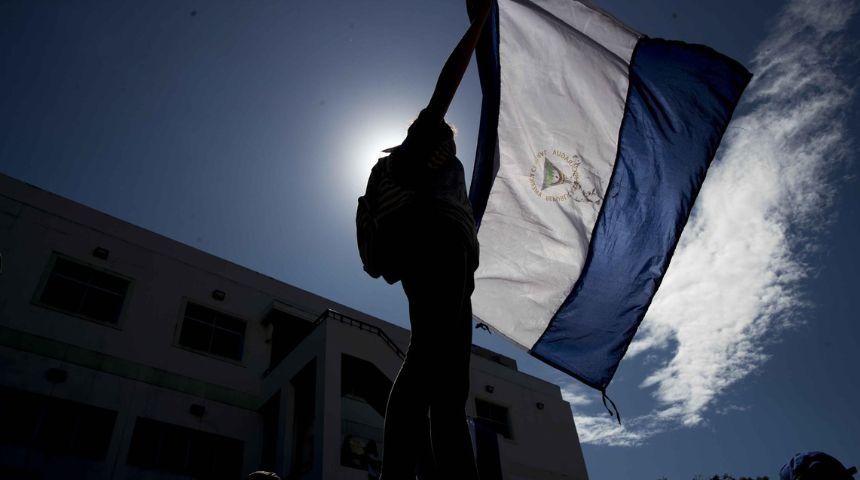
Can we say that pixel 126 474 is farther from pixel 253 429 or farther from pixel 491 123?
pixel 491 123

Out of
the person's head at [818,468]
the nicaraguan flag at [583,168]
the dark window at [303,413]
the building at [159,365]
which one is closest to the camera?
the person's head at [818,468]

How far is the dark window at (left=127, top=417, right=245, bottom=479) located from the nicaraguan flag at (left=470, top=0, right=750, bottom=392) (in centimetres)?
1082

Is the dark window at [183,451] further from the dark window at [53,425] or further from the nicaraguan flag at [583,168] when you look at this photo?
the nicaraguan flag at [583,168]

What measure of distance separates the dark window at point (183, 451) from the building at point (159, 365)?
0.09 feet

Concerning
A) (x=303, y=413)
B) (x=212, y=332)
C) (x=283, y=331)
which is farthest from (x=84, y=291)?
(x=303, y=413)

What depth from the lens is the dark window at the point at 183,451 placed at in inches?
488

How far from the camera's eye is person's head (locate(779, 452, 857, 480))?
2.61m

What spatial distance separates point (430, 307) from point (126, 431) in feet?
42.8

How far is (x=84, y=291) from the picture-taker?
13.9 meters

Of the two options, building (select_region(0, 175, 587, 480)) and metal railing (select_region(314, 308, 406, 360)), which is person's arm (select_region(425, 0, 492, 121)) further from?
metal railing (select_region(314, 308, 406, 360))

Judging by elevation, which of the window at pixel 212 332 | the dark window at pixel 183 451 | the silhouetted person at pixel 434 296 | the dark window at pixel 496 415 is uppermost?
the window at pixel 212 332

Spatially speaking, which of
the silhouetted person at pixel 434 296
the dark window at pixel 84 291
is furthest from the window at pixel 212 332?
the silhouetted person at pixel 434 296

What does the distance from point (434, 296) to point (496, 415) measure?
20272mm

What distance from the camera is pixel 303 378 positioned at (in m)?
14.5
